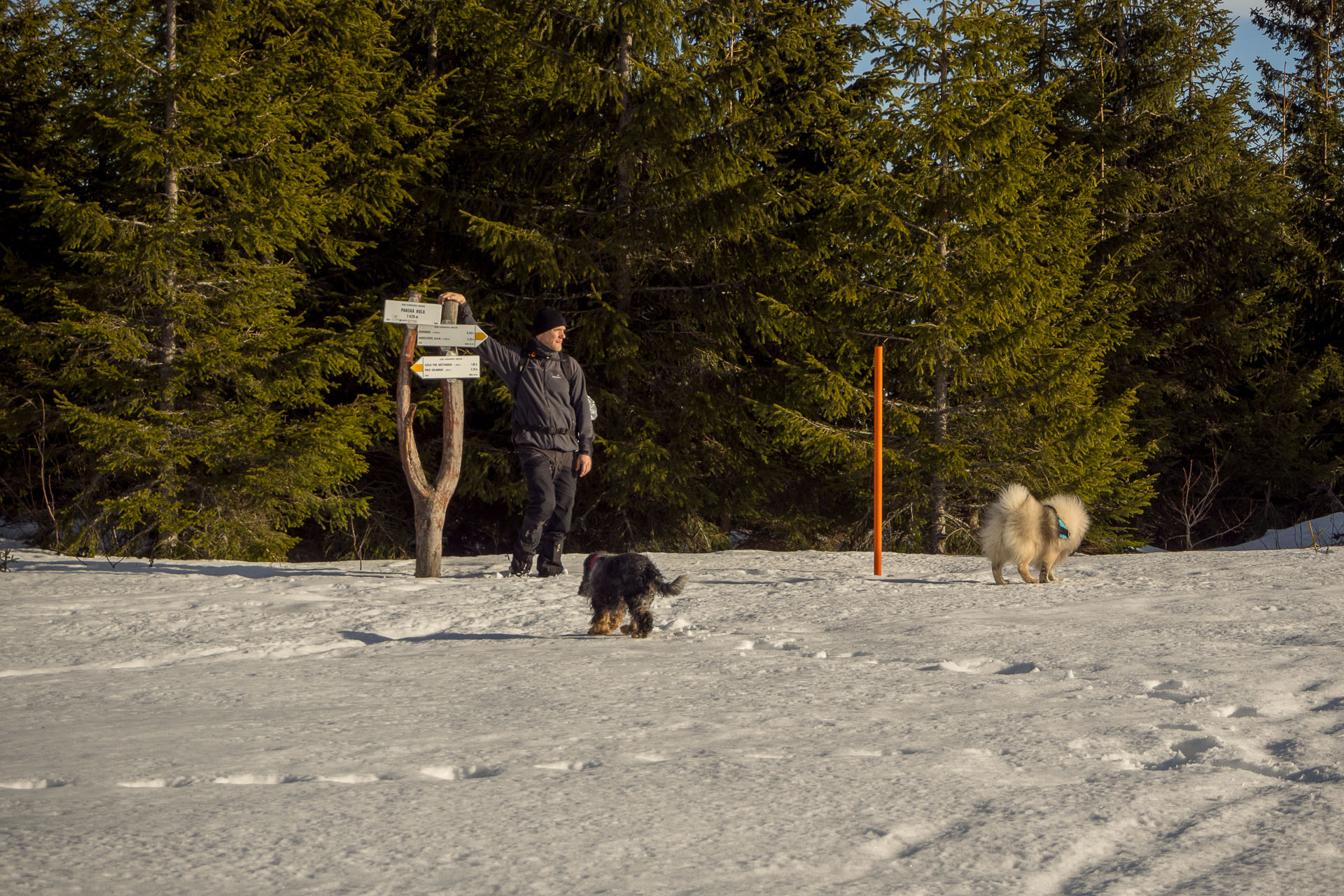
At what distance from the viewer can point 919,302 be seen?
14.0m

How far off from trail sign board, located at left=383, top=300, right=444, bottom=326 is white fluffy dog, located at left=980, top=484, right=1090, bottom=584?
4514 millimetres

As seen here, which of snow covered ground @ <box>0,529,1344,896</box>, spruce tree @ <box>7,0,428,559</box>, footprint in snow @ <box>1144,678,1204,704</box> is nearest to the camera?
snow covered ground @ <box>0,529,1344,896</box>

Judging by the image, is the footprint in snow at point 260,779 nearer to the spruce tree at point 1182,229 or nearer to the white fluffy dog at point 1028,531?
the white fluffy dog at point 1028,531

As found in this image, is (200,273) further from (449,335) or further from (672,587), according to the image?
(672,587)

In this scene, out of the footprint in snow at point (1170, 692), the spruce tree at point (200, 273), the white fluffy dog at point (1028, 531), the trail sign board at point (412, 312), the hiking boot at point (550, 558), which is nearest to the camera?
the footprint in snow at point (1170, 692)

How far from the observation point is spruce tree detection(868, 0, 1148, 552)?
1384 cm

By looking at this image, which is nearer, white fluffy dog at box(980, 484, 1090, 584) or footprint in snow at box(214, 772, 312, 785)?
footprint in snow at box(214, 772, 312, 785)

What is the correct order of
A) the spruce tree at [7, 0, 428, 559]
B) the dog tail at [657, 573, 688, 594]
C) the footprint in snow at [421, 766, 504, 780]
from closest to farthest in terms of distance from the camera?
the footprint in snow at [421, 766, 504, 780] → the dog tail at [657, 573, 688, 594] → the spruce tree at [7, 0, 428, 559]

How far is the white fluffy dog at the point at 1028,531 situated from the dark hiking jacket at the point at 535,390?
3.38 meters

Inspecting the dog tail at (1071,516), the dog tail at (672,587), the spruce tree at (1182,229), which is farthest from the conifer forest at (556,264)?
the dog tail at (672,587)

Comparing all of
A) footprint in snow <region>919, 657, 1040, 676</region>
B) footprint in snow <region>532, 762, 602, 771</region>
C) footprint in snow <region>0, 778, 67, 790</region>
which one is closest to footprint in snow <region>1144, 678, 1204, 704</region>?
footprint in snow <region>919, 657, 1040, 676</region>

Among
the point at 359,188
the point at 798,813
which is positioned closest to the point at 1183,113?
the point at 359,188

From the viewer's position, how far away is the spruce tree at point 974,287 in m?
13.8

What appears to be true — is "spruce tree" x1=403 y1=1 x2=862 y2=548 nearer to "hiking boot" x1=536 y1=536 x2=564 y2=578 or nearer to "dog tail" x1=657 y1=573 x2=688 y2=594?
"hiking boot" x1=536 y1=536 x2=564 y2=578
